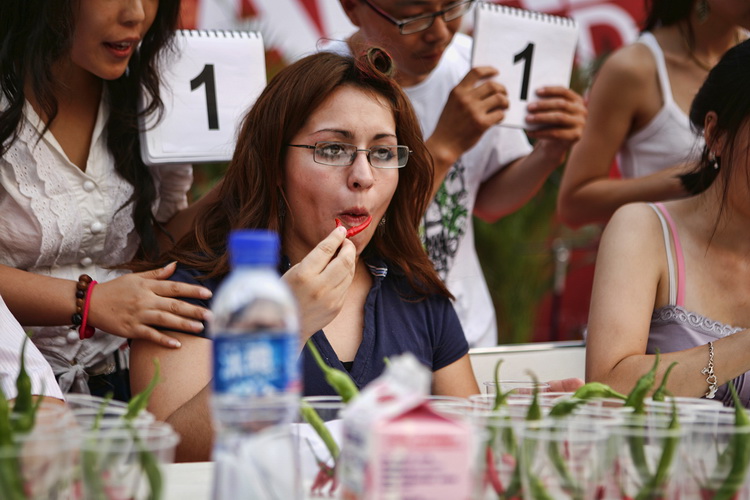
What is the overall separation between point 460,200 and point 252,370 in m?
1.81

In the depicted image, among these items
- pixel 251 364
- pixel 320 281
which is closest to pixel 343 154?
pixel 320 281

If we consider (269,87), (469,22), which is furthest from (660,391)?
(469,22)

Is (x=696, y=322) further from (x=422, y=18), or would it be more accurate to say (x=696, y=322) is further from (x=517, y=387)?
(x=422, y=18)

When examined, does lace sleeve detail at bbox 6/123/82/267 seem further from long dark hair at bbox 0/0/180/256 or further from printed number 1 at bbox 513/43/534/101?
printed number 1 at bbox 513/43/534/101

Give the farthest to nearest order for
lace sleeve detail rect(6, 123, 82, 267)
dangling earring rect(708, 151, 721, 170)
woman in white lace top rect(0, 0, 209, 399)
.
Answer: dangling earring rect(708, 151, 721, 170) → lace sleeve detail rect(6, 123, 82, 267) → woman in white lace top rect(0, 0, 209, 399)

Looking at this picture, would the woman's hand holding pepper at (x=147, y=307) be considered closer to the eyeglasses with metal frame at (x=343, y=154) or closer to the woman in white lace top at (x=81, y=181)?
the woman in white lace top at (x=81, y=181)

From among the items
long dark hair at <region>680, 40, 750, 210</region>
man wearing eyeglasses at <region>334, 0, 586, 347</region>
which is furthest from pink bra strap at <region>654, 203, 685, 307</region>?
man wearing eyeglasses at <region>334, 0, 586, 347</region>

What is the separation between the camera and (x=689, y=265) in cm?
208

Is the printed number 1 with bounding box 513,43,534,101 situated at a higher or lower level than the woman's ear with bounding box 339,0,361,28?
lower

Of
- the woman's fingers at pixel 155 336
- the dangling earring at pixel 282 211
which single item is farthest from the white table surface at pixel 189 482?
the dangling earring at pixel 282 211

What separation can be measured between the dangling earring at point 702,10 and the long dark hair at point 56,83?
1.57 meters

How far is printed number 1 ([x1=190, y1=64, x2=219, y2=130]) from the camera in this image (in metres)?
2.20

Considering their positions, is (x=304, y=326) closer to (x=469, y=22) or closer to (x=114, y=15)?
(x=114, y=15)

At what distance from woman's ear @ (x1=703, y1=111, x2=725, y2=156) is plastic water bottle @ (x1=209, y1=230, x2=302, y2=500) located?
4.98ft
